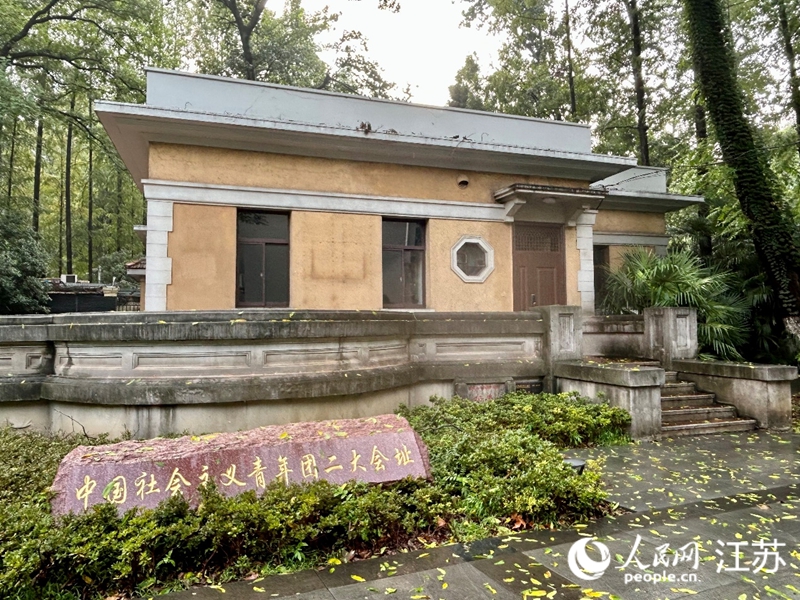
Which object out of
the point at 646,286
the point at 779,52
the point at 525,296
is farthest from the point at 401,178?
the point at 779,52

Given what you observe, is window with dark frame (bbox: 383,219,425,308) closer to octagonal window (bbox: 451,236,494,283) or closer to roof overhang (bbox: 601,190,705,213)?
octagonal window (bbox: 451,236,494,283)

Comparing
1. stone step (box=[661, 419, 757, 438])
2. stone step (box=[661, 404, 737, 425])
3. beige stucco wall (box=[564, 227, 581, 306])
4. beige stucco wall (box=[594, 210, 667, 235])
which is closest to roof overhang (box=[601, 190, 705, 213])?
beige stucco wall (box=[594, 210, 667, 235])

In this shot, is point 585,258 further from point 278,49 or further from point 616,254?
point 278,49

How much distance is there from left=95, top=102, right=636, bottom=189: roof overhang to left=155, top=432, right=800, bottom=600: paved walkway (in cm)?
778

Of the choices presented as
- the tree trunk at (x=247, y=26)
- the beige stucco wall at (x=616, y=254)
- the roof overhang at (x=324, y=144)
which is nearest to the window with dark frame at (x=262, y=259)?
the roof overhang at (x=324, y=144)

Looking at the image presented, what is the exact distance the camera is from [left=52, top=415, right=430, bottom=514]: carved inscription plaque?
368 cm

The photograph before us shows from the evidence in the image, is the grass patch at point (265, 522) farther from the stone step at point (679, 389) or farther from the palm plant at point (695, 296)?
the palm plant at point (695, 296)

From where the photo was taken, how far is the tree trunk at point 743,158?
395 inches

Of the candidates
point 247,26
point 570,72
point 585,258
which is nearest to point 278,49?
point 247,26

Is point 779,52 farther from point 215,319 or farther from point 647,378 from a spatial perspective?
point 215,319

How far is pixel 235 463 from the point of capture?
158 inches

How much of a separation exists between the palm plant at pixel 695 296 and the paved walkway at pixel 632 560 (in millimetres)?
5464

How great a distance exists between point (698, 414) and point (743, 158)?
566 centimetres

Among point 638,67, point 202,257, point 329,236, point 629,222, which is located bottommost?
point 202,257
